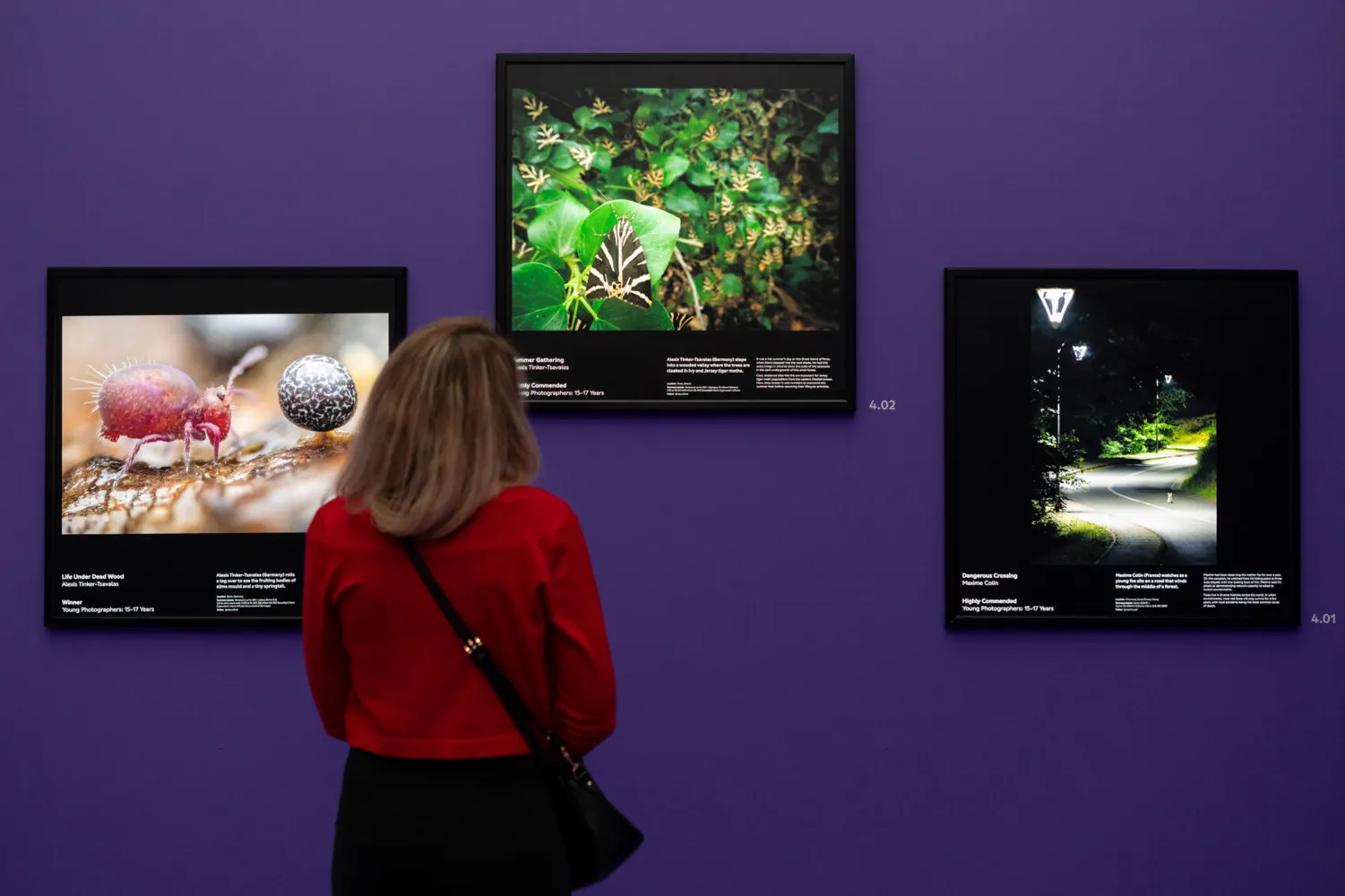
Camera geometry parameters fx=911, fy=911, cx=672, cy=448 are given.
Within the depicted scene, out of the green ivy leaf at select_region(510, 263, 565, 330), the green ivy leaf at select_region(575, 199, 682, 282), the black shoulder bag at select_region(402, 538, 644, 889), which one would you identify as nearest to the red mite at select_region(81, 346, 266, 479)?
the green ivy leaf at select_region(510, 263, 565, 330)

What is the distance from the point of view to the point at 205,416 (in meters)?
2.45

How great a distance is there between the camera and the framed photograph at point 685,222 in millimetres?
2445

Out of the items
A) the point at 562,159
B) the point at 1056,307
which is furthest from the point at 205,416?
the point at 1056,307

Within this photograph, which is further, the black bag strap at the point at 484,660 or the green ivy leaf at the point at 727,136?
the green ivy leaf at the point at 727,136

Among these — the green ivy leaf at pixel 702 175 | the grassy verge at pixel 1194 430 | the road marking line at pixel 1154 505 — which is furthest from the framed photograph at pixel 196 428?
the grassy verge at pixel 1194 430

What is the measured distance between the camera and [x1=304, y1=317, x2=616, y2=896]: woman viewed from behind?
1427mm

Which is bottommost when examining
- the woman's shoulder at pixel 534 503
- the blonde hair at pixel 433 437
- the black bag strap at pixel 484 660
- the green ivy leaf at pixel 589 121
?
the black bag strap at pixel 484 660

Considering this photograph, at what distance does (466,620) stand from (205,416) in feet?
4.67

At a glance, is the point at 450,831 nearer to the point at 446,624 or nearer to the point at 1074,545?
the point at 446,624

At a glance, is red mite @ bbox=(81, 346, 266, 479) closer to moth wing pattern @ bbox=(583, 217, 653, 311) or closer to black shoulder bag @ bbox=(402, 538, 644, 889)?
moth wing pattern @ bbox=(583, 217, 653, 311)

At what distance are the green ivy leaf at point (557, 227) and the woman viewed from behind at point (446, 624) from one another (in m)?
0.99

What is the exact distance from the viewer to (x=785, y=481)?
2482 millimetres

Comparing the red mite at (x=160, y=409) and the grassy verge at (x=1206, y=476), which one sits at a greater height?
the red mite at (x=160, y=409)

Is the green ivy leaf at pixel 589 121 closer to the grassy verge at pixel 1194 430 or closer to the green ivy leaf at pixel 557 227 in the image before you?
the green ivy leaf at pixel 557 227
